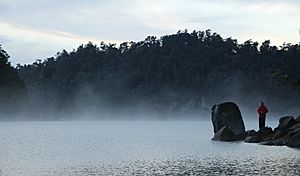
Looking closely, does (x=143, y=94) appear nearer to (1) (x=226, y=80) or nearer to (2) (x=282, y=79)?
(1) (x=226, y=80)

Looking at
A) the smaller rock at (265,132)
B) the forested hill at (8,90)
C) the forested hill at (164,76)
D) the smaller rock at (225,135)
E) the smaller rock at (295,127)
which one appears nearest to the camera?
the smaller rock at (295,127)

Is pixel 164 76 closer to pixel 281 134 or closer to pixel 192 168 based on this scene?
pixel 281 134

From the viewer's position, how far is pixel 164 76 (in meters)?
153

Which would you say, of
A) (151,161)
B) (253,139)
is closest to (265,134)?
(253,139)

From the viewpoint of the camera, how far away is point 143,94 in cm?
15700

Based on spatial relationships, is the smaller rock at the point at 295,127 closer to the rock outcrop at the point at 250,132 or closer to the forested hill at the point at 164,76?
the rock outcrop at the point at 250,132

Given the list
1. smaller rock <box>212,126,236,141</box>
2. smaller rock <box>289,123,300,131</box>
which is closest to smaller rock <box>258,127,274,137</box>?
smaller rock <box>212,126,236,141</box>

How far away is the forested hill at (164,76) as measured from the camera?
141500mm

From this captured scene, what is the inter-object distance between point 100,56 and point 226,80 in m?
42.6

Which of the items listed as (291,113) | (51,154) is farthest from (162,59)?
(51,154)

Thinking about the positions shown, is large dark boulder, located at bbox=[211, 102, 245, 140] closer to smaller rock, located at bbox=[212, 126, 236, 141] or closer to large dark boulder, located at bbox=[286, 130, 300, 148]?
smaller rock, located at bbox=[212, 126, 236, 141]

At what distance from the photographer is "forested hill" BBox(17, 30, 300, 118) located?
141500mm

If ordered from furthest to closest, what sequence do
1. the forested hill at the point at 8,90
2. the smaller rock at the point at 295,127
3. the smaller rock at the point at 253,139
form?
the forested hill at the point at 8,90 → the smaller rock at the point at 253,139 → the smaller rock at the point at 295,127

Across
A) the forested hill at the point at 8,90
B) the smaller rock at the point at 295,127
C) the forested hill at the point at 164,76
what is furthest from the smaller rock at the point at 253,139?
the forested hill at the point at 164,76
